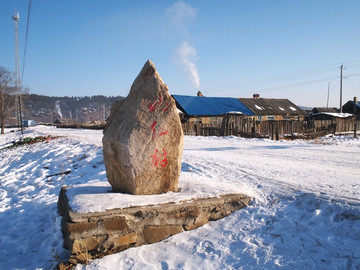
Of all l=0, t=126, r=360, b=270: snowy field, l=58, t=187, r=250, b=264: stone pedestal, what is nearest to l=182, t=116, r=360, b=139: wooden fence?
l=0, t=126, r=360, b=270: snowy field

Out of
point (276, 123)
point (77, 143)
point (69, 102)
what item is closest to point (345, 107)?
point (276, 123)

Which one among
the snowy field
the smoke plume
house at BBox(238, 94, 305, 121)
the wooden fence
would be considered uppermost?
the smoke plume

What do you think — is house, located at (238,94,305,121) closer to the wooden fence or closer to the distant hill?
the wooden fence

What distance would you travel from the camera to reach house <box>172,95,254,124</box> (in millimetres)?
28594

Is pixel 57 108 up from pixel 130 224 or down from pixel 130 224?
up

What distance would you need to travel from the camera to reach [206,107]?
3061 cm

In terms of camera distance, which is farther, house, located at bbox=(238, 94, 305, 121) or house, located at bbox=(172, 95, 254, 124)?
house, located at bbox=(238, 94, 305, 121)

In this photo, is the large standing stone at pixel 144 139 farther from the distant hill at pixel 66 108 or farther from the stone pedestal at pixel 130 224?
the distant hill at pixel 66 108

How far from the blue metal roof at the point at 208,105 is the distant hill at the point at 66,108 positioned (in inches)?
3186

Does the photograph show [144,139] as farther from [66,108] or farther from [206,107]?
[66,108]

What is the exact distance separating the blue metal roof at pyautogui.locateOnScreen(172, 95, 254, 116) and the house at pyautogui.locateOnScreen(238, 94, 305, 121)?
1378 mm

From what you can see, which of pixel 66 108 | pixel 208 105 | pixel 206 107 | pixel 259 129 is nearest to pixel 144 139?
pixel 259 129

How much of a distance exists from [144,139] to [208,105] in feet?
90.7

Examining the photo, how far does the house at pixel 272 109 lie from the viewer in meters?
33.8
